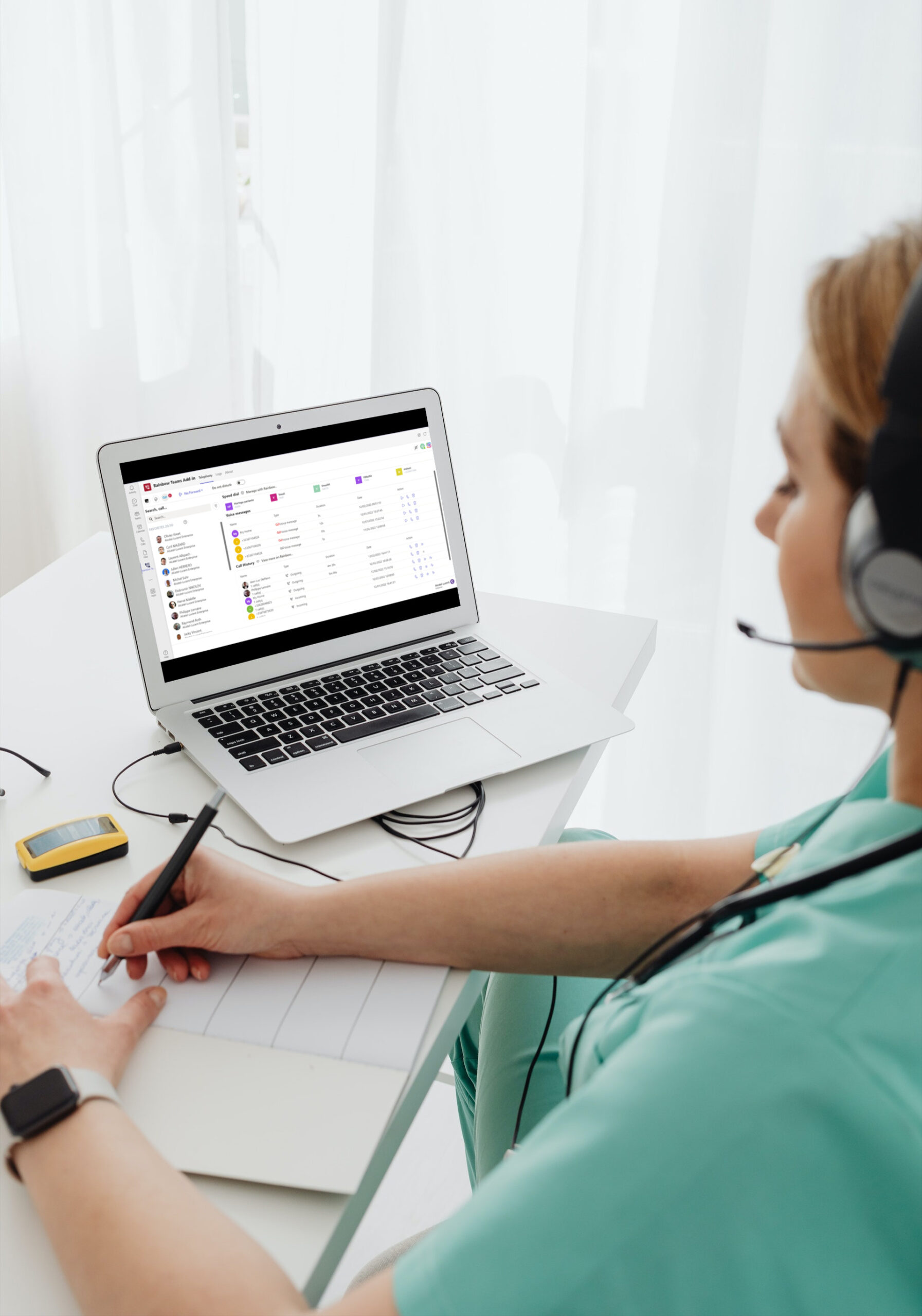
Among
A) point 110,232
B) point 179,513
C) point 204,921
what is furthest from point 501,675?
point 110,232

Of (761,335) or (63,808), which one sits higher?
(761,335)

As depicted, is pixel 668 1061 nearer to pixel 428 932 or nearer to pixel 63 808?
pixel 428 932

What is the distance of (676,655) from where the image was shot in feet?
5.89

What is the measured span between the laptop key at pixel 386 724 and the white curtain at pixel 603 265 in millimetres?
819

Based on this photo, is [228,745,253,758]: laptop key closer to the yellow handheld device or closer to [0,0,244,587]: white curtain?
the yellow handheld device

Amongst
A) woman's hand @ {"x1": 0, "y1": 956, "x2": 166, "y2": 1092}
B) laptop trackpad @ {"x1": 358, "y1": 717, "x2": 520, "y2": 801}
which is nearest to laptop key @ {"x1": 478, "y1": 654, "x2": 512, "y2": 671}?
laptop trackpad @ {"x1": 358, "y1": 717, "x2": 520, "y2": 801}

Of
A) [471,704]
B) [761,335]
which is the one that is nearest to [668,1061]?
[471,704]

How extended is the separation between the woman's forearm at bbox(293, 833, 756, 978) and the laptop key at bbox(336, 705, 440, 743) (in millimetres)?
223

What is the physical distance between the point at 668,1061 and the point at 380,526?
77cm

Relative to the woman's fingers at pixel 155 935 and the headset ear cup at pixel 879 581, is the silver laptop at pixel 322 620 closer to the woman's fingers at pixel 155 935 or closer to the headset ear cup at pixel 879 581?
the woman's fingers at pixel 155 935

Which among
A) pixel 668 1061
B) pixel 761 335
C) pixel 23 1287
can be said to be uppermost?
pixel 761 335

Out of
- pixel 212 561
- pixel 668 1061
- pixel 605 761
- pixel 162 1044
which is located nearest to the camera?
pixel 668 1061

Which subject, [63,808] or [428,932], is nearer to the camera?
[428,932]

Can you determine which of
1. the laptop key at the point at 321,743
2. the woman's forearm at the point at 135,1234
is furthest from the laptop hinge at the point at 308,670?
the woman's forearm at the point at 135,1234
